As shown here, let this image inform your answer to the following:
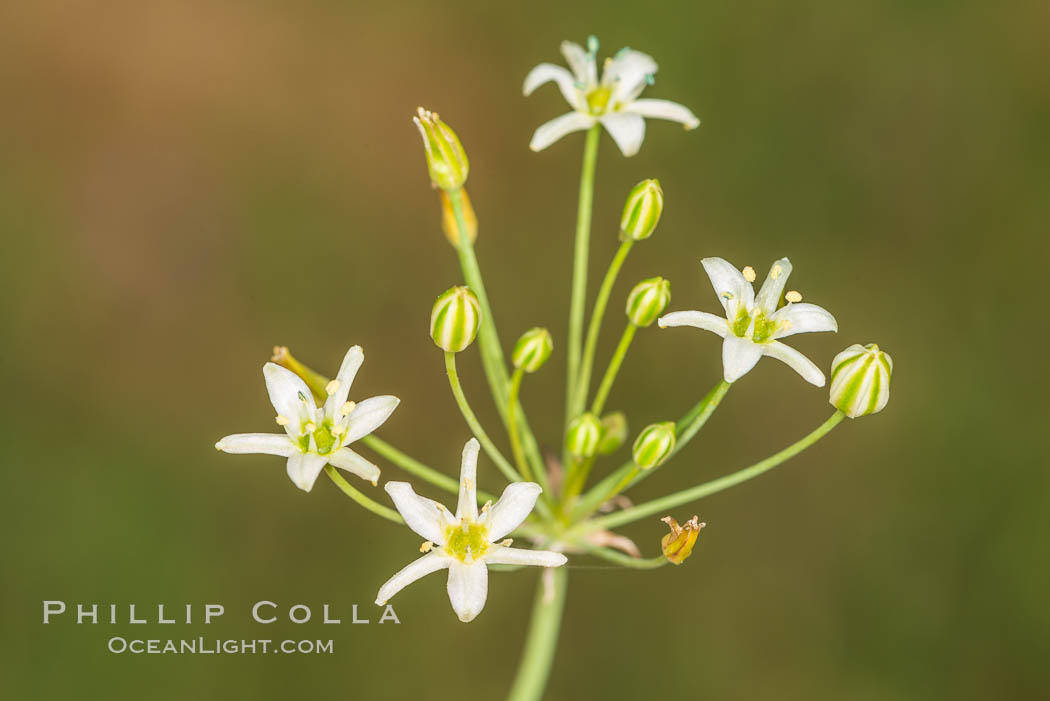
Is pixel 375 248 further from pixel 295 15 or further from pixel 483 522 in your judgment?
pixel 483 522

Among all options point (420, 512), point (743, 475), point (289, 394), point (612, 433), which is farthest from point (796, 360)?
point (289, 394)

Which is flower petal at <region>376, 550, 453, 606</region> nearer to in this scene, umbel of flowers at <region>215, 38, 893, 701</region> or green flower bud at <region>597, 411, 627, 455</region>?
umbel of flowers at <region>215, 38, 893, 701</region>

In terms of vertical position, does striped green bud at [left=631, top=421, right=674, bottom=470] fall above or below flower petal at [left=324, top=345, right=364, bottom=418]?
below

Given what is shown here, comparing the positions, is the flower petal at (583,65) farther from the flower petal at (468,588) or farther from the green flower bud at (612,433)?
the flower petal at (468,588)

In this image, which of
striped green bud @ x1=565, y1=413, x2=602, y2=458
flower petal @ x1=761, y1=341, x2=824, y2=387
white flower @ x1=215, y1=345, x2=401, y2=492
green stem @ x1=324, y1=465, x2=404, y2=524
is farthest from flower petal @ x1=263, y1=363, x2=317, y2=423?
flower petal @ x1=761, y1=341, x2=824, y2=387

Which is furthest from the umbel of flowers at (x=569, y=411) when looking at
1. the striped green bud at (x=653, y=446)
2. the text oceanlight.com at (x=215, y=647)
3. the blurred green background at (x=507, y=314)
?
the text oceanlight.com at (x=215, y=647)

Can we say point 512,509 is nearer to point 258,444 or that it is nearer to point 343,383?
point 343,383
